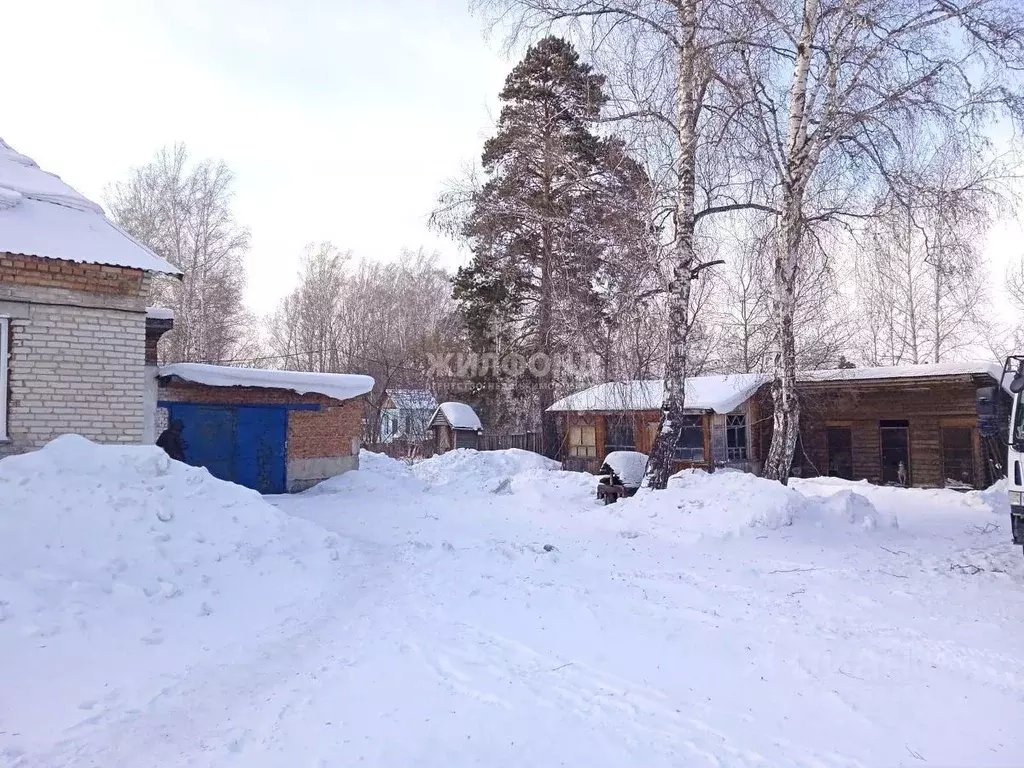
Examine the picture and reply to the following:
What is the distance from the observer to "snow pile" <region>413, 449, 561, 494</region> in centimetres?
1684

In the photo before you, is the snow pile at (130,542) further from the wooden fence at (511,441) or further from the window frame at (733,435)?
the wooden fence at (511,441)

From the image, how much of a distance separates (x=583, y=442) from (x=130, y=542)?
18.8 m

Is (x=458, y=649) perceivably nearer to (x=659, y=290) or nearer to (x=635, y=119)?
(x=659, y=290)

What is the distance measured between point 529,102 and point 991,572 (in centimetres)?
1946

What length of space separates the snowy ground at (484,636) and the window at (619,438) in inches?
511

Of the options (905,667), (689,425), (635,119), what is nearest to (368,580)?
(905,667)

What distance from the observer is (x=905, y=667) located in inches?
195

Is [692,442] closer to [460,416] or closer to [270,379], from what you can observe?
[460,416]

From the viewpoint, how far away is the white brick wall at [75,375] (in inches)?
345

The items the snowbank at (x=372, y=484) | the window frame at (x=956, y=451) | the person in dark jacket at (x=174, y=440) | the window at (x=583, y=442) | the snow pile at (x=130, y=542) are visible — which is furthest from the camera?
the window at (x=583, y=442)

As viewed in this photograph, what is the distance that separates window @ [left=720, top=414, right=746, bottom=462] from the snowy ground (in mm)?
11067

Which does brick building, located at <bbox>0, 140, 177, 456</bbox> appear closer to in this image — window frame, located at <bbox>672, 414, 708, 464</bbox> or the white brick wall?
the white brick wall

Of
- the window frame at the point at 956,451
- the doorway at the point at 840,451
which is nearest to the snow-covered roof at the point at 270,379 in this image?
the doorway at the point at 840,451

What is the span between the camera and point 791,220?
11570 mm
